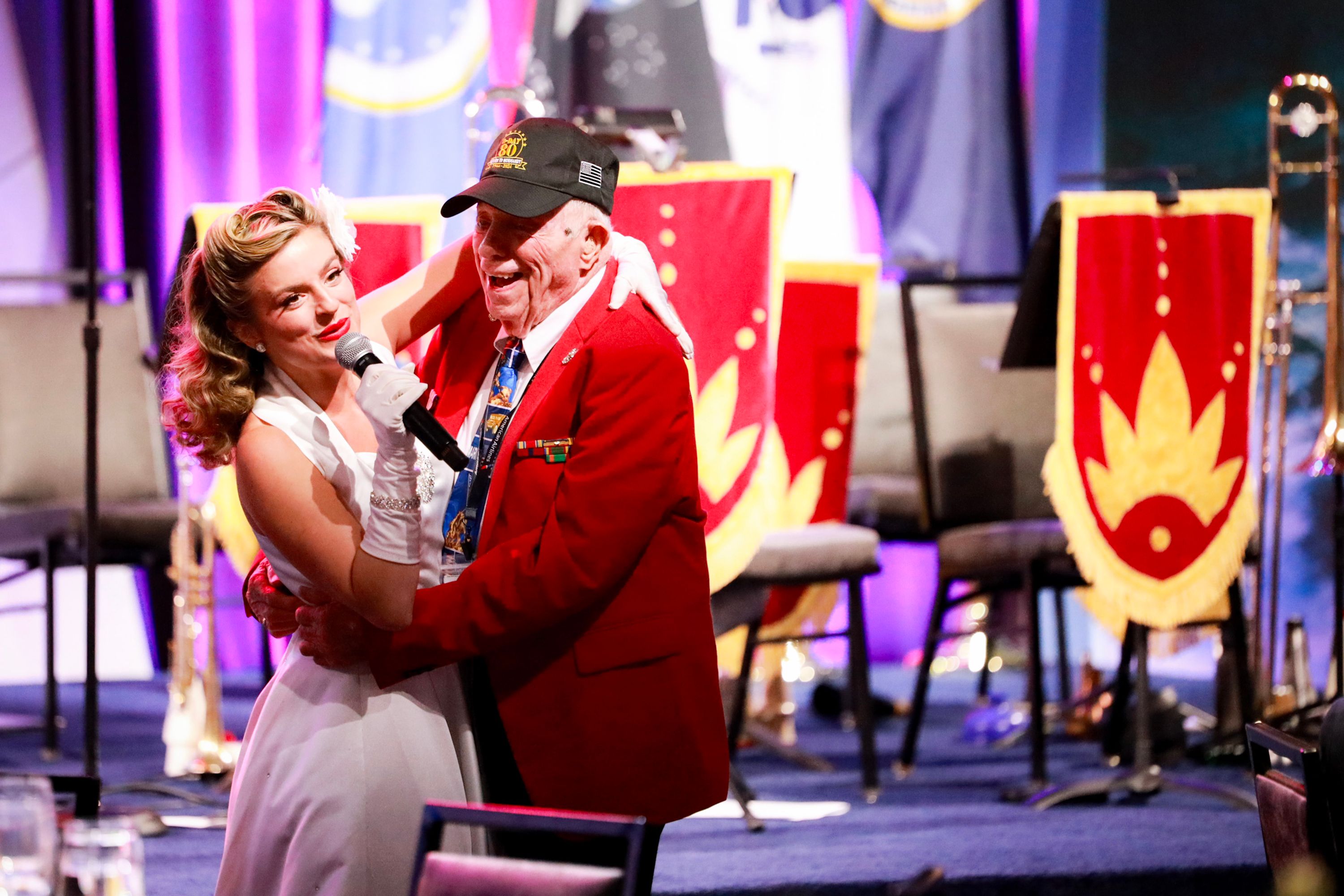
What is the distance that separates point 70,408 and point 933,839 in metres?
3.12

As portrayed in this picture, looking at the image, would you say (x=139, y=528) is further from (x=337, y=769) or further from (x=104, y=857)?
(x=104, y=857)

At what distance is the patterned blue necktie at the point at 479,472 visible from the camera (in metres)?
2.00

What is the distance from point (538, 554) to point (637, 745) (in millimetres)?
291

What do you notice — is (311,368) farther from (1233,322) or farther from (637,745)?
(1233,322)

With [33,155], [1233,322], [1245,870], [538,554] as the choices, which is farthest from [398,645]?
[33,155]

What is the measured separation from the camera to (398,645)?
190cm

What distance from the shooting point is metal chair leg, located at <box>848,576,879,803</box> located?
3717 mm

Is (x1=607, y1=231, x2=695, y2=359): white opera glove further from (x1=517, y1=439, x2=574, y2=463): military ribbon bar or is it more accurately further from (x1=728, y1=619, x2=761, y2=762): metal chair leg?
(x1=728, y1=619, x2=761, y2=762): metal chair leg

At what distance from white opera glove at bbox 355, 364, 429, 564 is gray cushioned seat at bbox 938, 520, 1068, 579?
225 cm

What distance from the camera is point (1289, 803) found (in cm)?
199

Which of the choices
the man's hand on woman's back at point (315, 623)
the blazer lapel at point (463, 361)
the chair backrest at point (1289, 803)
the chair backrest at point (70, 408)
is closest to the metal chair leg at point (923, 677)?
the chair backrest at point (1289, 803)

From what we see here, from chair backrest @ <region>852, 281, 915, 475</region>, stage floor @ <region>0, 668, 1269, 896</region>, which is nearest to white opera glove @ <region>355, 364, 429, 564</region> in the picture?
stage floor @ <region>0, 668, 1269, 896</region>

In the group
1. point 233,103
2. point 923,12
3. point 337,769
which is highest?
point 923,12

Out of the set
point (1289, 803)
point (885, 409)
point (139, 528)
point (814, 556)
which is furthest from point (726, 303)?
point (885, 409)
